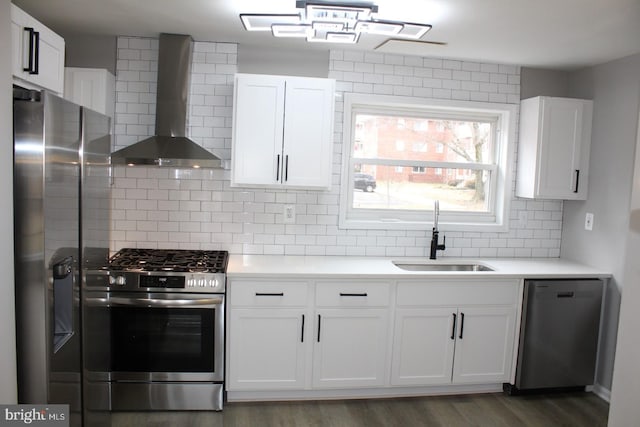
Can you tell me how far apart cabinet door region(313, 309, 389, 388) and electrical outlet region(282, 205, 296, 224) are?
84 cm

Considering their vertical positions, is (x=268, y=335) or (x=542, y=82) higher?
(x=542, y=82)

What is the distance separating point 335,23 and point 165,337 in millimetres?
2135

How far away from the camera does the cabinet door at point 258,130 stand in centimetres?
333

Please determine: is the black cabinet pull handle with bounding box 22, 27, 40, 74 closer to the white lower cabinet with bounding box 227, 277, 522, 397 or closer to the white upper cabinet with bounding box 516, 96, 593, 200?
the white lower cabinet with bounding box 227, 277, 522, 397

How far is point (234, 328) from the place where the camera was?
3.17 metres

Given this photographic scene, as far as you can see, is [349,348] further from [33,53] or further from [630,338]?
[33,53]

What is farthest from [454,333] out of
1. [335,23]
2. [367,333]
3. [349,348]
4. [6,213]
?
[6,213]

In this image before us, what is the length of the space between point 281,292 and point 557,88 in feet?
9.45

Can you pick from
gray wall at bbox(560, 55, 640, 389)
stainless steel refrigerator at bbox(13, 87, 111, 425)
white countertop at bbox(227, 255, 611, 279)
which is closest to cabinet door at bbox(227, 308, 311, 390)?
white countertop at bbox(227, 255, 611, 279)

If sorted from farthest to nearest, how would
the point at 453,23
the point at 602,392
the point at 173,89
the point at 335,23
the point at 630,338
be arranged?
the point at 602,392, the point at 173,89, the point at 453,23, the point at 335,23, the point at 630,338

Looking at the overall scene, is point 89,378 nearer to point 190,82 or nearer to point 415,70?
point 190,82

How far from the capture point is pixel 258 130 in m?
3.36

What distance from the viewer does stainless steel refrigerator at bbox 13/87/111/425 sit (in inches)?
74.8

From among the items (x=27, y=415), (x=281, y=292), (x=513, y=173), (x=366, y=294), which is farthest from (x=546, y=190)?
(x=27, y=415)
